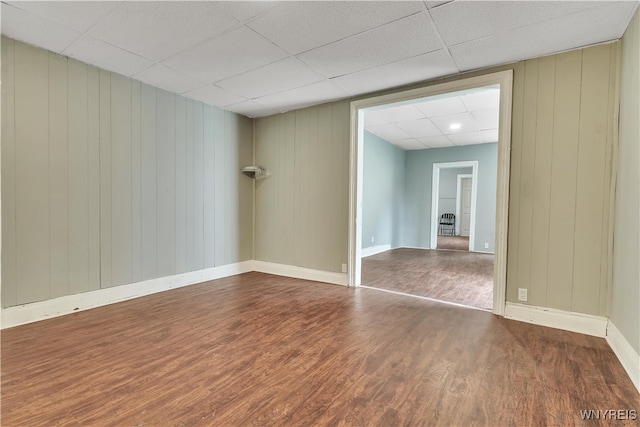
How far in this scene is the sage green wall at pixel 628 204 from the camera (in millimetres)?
1866

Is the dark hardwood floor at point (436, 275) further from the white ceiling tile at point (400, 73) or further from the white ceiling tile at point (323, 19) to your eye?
the white ceiling tile at point (323, 19)

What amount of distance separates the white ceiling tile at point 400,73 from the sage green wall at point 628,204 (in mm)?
1236

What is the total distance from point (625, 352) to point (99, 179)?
178 inches

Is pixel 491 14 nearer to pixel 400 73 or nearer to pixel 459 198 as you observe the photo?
pixel 400 73

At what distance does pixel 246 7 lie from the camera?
203 cm

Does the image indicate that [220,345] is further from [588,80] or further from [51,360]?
[588,80]

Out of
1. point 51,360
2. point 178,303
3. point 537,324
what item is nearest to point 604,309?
point 537,324

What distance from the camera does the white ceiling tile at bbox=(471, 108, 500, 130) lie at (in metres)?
4.56

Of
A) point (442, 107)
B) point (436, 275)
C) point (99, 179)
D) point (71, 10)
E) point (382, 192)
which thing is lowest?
point (436, 275)

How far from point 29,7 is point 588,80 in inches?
168

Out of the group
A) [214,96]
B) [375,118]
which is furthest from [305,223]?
[375,118]

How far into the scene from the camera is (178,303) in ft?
10.3

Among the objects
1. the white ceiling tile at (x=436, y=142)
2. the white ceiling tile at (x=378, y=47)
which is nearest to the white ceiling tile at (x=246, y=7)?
the white ceiling tile at (x=378, y=47)

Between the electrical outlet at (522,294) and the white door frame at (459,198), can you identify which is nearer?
the electrical outlet at (522,294)
